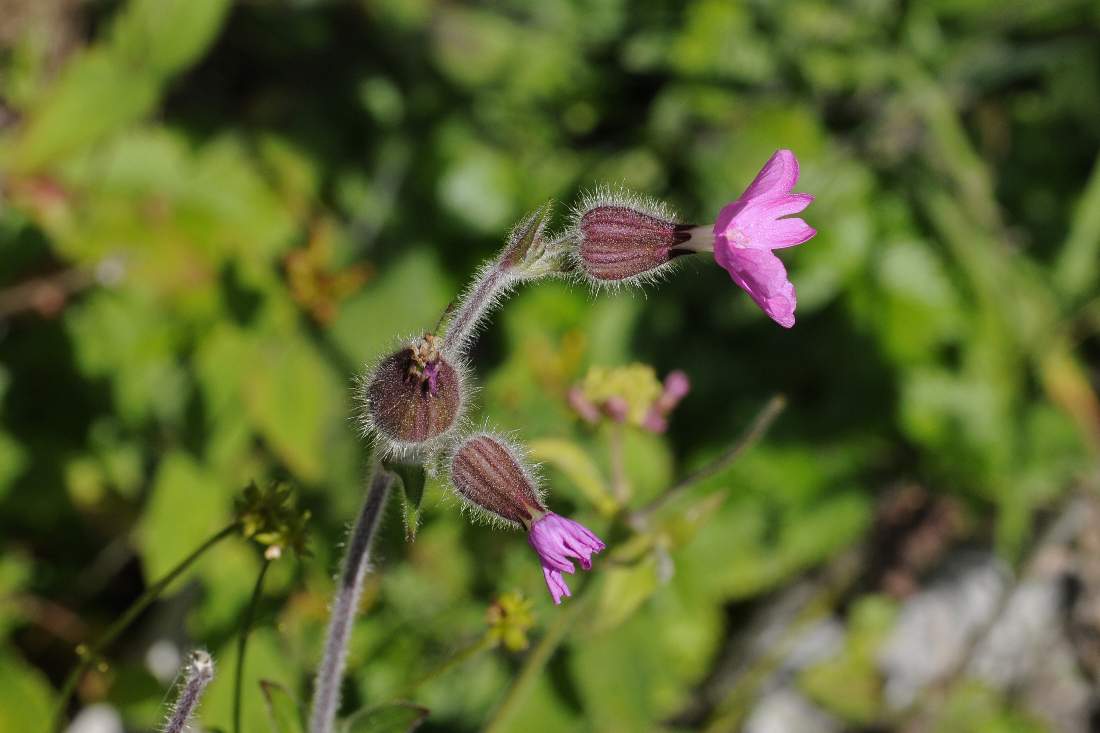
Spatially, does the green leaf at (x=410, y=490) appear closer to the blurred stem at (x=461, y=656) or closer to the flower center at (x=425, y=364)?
the flower center at (x=425, y=364)

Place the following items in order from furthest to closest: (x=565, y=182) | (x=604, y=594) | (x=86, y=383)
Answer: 1. (x=565, y=182)
2. (x=86, y=383)
3. (x=604, y=594)

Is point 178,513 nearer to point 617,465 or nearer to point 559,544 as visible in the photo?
point 617,465

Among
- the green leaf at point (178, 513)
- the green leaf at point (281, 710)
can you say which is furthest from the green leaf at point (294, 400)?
the green leaf at point (281, 710)

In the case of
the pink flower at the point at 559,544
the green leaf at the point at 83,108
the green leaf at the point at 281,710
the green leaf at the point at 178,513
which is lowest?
the pink flower at the point at 559,544

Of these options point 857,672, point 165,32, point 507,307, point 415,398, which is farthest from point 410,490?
point 857,672

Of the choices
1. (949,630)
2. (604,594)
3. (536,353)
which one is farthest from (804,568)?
(604,594)

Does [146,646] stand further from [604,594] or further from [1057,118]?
[1057,118]
